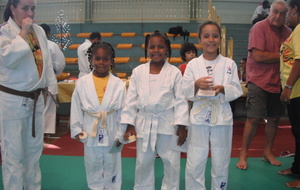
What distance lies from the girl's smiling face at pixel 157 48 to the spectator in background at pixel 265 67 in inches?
50.2

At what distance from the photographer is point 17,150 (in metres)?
2.30

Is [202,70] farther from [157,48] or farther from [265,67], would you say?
[265,67]

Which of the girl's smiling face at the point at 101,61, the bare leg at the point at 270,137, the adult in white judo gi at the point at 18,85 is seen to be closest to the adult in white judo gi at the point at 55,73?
the adult in white judo gi at the point at 18,85

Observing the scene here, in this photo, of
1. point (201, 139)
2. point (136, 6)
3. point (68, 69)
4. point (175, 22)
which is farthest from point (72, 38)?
point (201, 139)

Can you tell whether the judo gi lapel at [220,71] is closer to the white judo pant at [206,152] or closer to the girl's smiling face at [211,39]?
the girl's smiling face at [211,39]

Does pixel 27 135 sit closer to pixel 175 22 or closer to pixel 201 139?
pixel 201 139

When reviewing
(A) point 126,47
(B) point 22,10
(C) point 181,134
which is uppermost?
(A) point 126,47

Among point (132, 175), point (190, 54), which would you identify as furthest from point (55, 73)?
point (132, 175)

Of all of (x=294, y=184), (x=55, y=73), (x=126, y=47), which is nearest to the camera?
(x=294, y=184)

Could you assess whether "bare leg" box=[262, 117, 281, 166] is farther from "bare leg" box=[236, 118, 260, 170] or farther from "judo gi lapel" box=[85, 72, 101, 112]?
"judo gi lapel" box=[85, 72, 101, 112]

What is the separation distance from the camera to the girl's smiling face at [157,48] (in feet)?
7.79

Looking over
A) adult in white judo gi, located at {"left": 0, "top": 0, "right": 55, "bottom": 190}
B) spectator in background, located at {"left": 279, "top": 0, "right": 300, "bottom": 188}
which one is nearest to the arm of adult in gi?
spectator in background, located at {"left": 279, "top": 0, "right": 300, "bottom": 188}

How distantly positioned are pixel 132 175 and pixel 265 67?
181 centimetres

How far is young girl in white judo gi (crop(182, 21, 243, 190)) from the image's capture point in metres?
2.34
